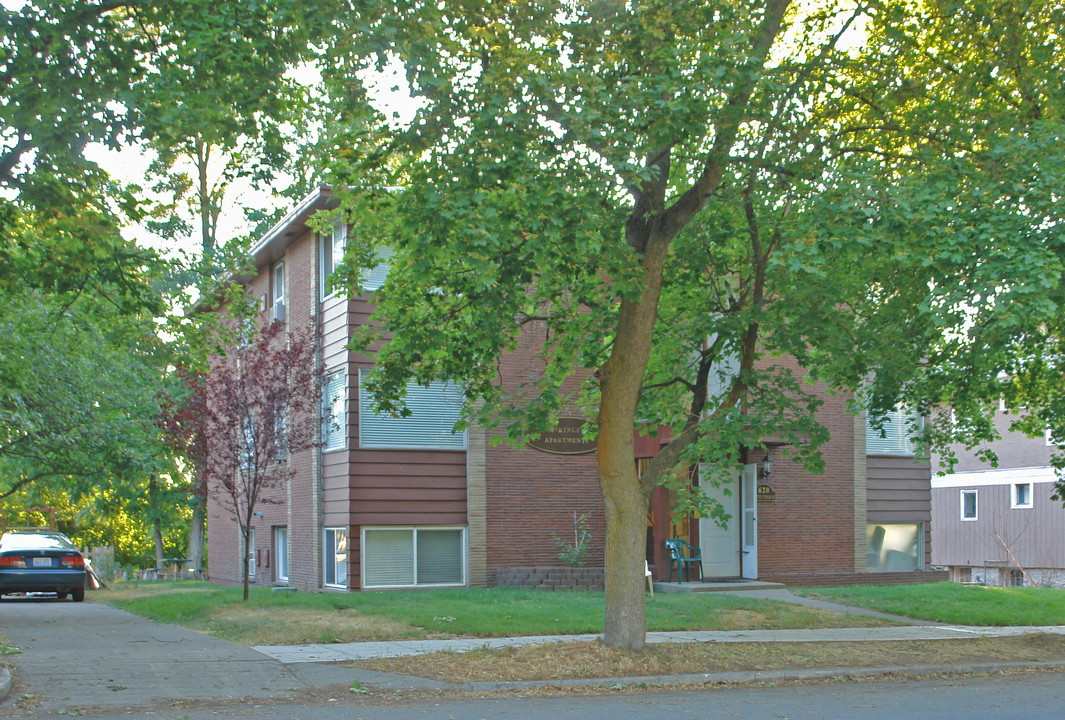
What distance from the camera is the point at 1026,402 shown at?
51.0ft

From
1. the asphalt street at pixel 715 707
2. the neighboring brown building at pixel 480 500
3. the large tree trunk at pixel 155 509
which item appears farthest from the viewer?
the large tree trunk at pixel 155 509

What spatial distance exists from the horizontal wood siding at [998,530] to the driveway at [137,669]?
27629 millimetres

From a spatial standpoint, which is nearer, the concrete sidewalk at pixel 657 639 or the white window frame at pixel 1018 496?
the concrete sidewalk at pixel 657 639

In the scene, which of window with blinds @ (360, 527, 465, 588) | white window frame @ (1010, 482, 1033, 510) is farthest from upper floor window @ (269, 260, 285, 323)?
white window frame @ (1010, 482, 1033, 510)

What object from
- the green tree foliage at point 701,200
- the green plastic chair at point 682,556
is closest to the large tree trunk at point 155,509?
the green plastic chair at point 682,556

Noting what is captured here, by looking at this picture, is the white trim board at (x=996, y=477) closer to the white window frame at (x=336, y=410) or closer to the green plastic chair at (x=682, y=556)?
the green plastic chair at (x=682, y=556)

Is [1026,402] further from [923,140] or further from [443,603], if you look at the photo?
[443,603]

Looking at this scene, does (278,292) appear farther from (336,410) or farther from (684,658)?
(684,658)

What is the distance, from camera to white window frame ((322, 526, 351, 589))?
1988 centimetres

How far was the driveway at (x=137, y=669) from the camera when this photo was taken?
9477 mm

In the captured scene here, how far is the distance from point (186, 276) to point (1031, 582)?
90.5 feet

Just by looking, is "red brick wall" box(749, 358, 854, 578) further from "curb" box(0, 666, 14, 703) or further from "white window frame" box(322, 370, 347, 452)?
"curb" box(0, 666, 14, 703)

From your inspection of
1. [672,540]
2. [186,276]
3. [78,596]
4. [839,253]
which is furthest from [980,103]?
[186,276]

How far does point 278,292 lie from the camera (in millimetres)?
24625
